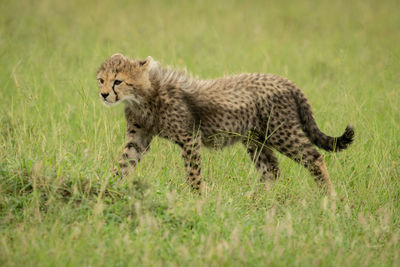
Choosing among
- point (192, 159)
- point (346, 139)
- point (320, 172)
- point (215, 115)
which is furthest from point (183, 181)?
point (346, 139)

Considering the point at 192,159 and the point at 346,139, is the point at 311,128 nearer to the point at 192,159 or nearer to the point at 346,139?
the point at 346,139

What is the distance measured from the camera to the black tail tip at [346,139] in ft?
14.9

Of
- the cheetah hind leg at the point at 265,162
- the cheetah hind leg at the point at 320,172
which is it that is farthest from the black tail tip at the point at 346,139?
the cheetah hind leg at the point at 265,162

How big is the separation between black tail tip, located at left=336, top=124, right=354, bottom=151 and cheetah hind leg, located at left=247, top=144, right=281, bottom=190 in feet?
1.91

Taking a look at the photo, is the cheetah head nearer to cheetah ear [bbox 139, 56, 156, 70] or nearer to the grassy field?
cheetah ear [bbox 139, 56, 156, 70]

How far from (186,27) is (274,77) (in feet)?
16.4

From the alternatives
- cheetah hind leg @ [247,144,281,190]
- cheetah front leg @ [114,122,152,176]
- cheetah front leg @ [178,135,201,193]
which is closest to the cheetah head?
cheetah front leg @ [114,122,152,176]

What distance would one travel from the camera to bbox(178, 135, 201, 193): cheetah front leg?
14.1 feet

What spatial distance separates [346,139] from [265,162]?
2.46 ft

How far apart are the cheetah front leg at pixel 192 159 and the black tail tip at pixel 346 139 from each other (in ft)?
3.83

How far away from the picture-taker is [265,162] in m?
4.96

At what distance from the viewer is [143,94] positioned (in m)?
4.45

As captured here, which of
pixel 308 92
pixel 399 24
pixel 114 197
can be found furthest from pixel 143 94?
pixel 399 24

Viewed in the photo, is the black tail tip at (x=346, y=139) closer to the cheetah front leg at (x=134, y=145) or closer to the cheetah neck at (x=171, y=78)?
the cheetah neck at (x=171, y=78)
